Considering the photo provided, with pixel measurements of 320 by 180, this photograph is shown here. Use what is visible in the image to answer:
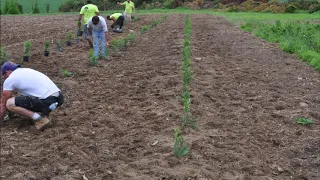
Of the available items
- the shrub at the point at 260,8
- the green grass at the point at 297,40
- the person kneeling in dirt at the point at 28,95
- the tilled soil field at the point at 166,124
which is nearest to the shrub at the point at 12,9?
the shrub at the point at 260,8

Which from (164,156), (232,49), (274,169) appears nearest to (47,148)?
(164,156)

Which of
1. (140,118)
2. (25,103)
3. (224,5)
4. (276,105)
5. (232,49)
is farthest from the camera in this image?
(224,5)

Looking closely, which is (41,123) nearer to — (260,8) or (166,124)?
(166,124)

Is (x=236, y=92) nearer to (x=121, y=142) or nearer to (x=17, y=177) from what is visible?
(x=121, y=142)

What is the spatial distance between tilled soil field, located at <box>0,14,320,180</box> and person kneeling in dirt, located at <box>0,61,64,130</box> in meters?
0.20

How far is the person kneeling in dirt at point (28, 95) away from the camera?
5.76m

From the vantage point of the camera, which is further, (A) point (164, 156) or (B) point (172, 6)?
(B) point (172, 6)

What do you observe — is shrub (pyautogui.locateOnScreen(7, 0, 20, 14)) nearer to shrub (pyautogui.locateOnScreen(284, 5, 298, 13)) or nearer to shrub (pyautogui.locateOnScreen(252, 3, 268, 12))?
shrub (pyautogui.locateOnScreen(252, 3, 268, 12))

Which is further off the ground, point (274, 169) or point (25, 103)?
point (25, 103)

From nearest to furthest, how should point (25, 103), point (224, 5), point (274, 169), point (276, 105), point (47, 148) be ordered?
point (274, 169) → point (47, 148) → point (25, 103) → point (276, 105) → point (224, 5)

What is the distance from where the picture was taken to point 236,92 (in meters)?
8.05

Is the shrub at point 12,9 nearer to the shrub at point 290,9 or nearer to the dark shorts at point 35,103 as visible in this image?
the shrub at point 290,9

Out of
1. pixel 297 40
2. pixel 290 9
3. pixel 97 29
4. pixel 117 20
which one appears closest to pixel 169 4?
pixel 290 9

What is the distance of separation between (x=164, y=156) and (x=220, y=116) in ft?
6.22
